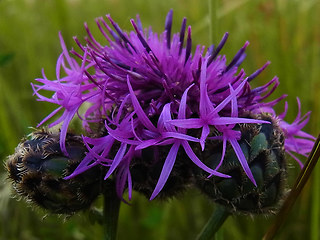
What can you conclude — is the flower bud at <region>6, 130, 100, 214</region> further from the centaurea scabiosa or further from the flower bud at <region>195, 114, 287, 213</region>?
the flower bud at <region>195, 114, 287, 213</region>

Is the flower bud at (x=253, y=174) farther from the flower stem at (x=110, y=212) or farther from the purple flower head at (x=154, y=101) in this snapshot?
the flower stem at (x=110, y=212)

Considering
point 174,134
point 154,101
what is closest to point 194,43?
point 154,101

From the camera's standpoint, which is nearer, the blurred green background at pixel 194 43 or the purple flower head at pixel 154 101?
the purple flower head at pixel 154 101

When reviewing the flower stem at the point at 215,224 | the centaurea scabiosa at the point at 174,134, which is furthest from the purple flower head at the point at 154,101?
the flower stem at the point at 215,224

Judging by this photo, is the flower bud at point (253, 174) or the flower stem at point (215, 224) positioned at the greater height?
the flower bud at point (253, 174)

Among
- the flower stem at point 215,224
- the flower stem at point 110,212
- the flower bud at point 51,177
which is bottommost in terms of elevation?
the flower stem at point 215,224

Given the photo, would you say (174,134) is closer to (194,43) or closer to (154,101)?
(154,101)

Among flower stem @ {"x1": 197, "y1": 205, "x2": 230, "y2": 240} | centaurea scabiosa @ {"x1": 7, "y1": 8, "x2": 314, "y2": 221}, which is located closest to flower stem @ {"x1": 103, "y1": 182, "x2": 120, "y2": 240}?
centaurea scabiosa @ {"x1": 7, "y1": 8, "x2": 314, "y2": 221}

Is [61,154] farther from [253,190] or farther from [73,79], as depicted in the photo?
[253,190]
